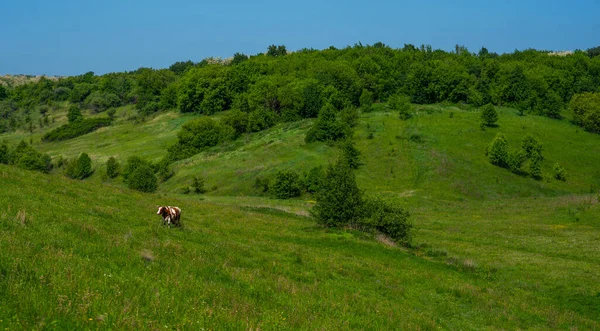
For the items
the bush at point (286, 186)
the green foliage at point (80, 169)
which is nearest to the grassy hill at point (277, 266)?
the bush at point (286, 186)

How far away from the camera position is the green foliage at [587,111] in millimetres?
121675

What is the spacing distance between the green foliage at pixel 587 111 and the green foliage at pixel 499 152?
39965 millimetres

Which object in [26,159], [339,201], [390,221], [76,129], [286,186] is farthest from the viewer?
[76,129]

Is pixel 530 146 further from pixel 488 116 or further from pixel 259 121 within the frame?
pixel 259 121

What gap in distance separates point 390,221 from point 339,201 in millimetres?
4219

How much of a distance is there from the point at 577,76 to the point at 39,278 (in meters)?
207

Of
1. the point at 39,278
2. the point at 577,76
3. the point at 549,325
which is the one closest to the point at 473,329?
the point at 549,325

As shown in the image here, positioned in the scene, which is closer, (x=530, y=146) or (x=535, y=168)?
(x=535, y=168)

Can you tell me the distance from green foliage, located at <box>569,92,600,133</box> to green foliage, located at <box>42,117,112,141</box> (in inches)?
6156

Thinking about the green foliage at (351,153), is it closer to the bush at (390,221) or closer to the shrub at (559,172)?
the shrub at (559,172)

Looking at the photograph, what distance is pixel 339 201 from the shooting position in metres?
38.8

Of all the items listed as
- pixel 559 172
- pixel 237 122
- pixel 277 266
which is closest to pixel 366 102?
pixel 237 122

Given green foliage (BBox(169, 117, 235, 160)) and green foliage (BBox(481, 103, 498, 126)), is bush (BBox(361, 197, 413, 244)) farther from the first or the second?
green foliage (BBox(169, 117, 235, 160))

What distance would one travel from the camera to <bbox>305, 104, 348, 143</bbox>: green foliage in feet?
363
